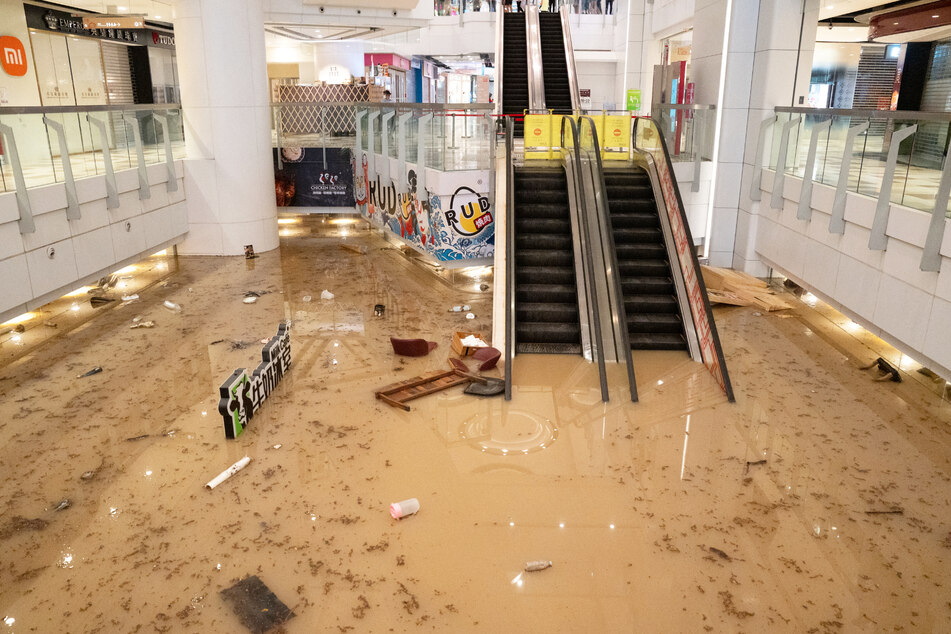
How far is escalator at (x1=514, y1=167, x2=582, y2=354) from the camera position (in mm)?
7750

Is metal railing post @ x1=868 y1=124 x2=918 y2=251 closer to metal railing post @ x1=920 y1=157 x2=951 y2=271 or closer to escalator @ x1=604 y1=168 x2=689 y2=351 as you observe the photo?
metal railing post @ x1=920 y1=157 x2=951 y2=271

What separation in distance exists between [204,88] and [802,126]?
30.5ft

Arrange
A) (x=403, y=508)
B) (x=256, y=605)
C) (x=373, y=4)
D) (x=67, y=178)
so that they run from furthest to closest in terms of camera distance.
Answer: (x=373, y=4)
(x=67, y=178)
(x=403, y=508)
(x=256, y=605)

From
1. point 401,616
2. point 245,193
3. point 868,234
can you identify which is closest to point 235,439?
point 401,616

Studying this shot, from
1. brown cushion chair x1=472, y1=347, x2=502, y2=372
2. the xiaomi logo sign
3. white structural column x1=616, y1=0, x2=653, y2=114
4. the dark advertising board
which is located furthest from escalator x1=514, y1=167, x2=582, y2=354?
white structural column x1=616, y1=0, x2=653, y2=114

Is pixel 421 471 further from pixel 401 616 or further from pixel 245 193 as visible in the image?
pixel 245 193

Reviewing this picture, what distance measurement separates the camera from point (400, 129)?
38.2ft

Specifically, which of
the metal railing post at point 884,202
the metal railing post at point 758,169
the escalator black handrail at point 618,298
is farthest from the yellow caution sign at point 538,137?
→ the metal railing post at point 884,202

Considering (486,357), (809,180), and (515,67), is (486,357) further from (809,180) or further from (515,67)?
(515,67)

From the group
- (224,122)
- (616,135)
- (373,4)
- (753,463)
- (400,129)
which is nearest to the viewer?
(753,463)

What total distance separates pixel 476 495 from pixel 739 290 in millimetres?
6529

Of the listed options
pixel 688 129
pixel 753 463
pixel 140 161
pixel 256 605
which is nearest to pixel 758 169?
pixel 688 129

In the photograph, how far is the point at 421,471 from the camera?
5.21 meters

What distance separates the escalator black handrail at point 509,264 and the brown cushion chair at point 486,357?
0.20m
